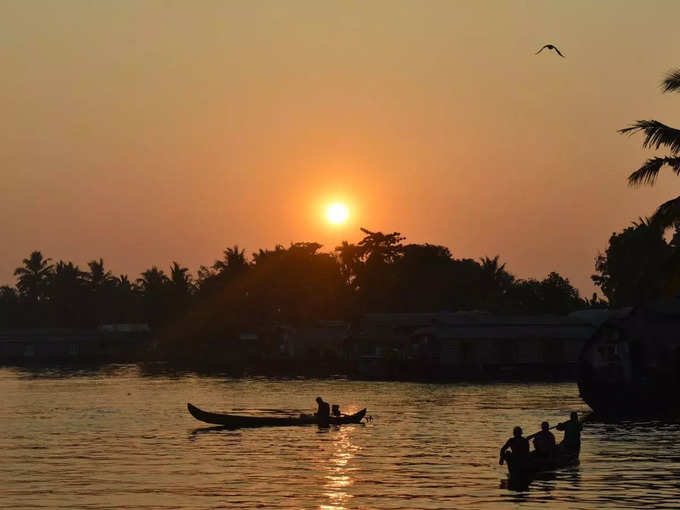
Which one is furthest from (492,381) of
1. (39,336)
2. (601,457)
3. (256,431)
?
(39,336)

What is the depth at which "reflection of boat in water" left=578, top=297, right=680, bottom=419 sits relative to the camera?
191 ft

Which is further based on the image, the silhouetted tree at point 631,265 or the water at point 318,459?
the silhouetted tree at point 631,265

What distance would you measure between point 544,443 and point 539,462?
0.99m

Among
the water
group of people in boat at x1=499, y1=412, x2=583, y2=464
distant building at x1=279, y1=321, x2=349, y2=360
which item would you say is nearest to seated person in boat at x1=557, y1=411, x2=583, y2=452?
group of people in boat at x1=499, y1=412, x2=583, y2=464

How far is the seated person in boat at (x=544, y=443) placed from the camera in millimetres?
41875

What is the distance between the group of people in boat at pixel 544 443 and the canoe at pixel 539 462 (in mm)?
108

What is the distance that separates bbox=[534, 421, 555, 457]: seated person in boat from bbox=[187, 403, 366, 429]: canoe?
2100 cm

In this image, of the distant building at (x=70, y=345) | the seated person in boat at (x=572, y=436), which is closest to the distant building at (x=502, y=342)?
the seated person in boat at (x=572, y=436)

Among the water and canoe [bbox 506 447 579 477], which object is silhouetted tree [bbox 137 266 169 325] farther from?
canoe [bbox 506 447 579 477]

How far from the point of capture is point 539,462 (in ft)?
136

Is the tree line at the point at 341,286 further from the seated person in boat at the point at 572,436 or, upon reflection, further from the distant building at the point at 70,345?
the seated person in boat at the point at 572,436

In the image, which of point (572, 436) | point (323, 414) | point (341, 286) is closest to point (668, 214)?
point (572, 436)

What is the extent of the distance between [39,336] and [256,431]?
131 metres

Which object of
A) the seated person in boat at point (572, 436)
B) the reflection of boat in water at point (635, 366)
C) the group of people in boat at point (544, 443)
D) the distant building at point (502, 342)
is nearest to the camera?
the group of people in boat at point (544, 443)
